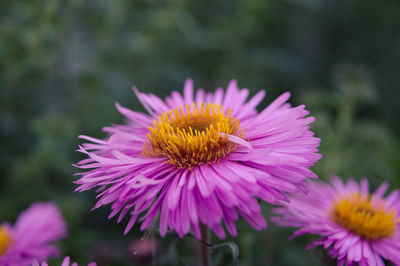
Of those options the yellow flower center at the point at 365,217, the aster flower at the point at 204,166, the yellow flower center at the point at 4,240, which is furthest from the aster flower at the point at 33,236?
the yellow flower center at the point at 365,217

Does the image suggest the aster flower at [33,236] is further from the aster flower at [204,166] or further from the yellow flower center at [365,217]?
the yellow flower center at [365,217]

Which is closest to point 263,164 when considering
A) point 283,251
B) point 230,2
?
point 283,251

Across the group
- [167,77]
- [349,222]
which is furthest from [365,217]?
[167,77]

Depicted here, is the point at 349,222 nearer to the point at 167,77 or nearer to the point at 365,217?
the point at 365,217

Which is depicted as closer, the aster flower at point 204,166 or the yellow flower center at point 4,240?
the aster flower at point 204,166

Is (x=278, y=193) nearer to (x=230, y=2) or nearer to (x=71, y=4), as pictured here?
(x=71, y=4)

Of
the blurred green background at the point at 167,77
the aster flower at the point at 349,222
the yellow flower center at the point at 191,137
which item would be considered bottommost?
the aster flower at the point at 349,222
